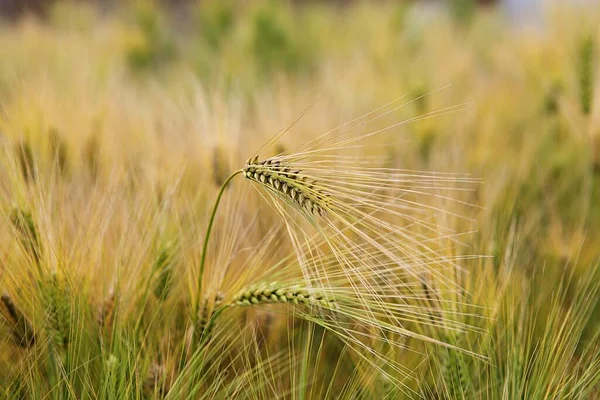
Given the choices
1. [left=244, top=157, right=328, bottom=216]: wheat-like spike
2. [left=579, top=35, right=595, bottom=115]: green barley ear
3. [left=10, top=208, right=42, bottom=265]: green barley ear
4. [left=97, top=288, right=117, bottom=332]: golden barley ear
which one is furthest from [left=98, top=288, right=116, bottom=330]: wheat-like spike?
[left=579, top=35, right=595, bottom=115]: green barley ear

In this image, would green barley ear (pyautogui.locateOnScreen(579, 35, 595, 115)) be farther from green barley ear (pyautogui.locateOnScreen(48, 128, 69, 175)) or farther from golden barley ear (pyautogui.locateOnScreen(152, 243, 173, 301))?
green barley ear (pyautogui.locateOnScreen(48, 128, 69, 175))

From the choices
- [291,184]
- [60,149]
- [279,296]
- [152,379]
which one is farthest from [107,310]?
[60,149]

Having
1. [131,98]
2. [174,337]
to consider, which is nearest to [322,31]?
[131,98]

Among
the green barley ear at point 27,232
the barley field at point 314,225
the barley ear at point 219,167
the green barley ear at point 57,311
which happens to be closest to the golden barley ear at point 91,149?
the barley field at point 314,225

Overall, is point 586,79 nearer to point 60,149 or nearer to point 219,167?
point 219,167

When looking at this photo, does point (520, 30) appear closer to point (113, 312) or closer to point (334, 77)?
point (334, 77)

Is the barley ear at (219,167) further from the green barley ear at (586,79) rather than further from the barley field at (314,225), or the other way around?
the green barley ear at (586,79)

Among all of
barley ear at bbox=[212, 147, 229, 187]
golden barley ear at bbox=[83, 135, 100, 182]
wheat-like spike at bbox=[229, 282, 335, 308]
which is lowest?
wheat-like spike at bbox=[229, 282, 335, 308]
